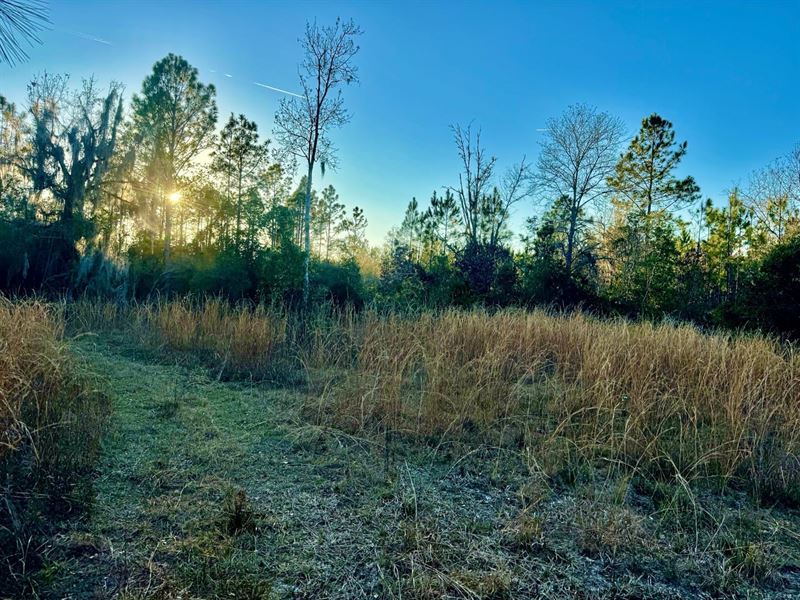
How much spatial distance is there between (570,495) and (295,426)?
2.08 metres

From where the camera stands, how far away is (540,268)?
39.9ft

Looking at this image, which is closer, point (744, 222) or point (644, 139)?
point (744, 222)

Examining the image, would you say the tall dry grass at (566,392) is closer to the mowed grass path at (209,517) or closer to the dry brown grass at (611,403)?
the dry brown grass at (611,403)

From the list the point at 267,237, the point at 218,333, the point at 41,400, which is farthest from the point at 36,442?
the point at 267,237

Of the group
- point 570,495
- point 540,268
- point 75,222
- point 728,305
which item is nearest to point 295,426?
point 570,495

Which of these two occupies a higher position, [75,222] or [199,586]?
[75,222]

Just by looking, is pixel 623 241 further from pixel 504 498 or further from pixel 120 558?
pixel 120 558

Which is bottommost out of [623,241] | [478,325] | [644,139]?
[478,325]

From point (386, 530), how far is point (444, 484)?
66 cm

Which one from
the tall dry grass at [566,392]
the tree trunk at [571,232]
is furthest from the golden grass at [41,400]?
the tree trunk at [571,232]

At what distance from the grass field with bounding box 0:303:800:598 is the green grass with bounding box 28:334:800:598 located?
0.4 inches

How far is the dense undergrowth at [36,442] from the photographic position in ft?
6.03

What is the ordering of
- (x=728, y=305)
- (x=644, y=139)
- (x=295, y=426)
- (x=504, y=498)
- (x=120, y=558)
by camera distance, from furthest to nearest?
1. (x=644, y=139)
2. (x=728, y=305)
3. (x=295, y=426)
4. (x=504, y=498)
5. (x=120, y=558)

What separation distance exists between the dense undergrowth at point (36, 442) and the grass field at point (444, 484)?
9 cm
